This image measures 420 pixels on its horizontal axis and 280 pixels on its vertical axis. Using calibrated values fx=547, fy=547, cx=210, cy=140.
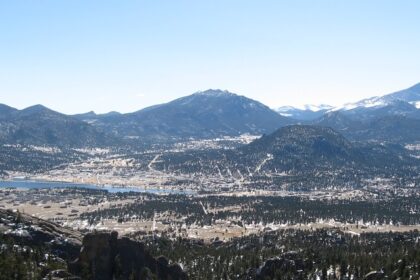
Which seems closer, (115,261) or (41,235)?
(115,261)

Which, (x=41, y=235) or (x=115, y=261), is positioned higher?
(x=41, y=235)

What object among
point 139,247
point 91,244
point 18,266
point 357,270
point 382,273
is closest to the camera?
point 18,266

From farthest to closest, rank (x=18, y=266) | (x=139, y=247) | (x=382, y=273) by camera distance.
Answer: (x=382, y=273)
(x=139, y=247)
(x=18, y=266)

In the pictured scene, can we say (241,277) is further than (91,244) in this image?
Yes

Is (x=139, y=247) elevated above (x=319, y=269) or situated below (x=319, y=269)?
above

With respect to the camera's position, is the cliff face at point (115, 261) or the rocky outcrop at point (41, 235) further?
the rocky outcrop at point (41, 235)

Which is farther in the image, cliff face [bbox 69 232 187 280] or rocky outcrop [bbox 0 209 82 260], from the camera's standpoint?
rocky outcrop [bbox 0 209 82 260]

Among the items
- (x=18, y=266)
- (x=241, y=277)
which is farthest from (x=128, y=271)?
(x=241, y=277)

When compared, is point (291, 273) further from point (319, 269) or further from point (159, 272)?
point (159, 272)
